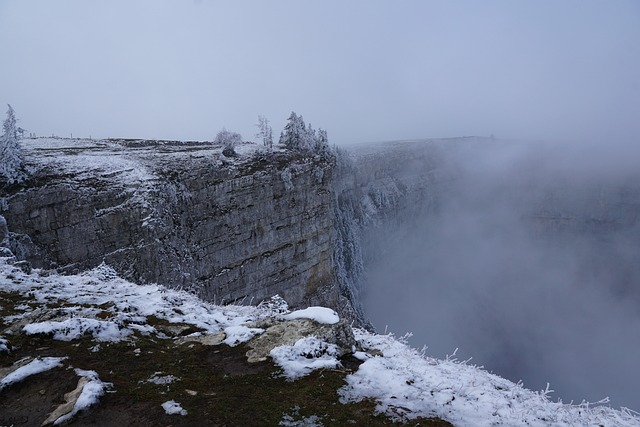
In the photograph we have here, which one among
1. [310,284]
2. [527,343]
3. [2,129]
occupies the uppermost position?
[2,129]

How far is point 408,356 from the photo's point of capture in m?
7.31

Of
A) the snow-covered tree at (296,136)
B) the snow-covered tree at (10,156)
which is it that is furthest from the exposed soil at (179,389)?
the snow-covered tree at (296,136)

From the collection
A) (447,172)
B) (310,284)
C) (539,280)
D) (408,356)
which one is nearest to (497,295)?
(539,280)

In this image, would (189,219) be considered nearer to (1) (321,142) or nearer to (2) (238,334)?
(2) (238,334)

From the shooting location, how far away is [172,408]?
491 cm

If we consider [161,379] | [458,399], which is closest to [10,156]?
[161,379]

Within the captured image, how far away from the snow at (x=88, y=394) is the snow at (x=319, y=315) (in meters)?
3.67

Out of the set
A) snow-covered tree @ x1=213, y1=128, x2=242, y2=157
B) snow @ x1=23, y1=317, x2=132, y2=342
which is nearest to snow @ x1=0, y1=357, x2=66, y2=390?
snow @ x1=23, y1=317, x2=132, y2=342

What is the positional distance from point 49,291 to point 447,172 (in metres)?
95.0

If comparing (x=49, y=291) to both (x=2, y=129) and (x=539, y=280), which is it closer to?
(x=2, y=129)

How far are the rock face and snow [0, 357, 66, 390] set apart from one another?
7.42m

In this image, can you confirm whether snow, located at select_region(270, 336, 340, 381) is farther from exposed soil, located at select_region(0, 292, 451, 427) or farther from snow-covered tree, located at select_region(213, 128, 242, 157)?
snow-covered tree, located at select_region(213, 128, 242, 157)

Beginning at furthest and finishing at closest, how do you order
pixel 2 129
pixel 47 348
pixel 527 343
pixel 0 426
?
pixel 527 343 → pixel 2 129 → pixel 47 348 → pixel 0 426

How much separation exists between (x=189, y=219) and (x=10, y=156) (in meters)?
9.96
